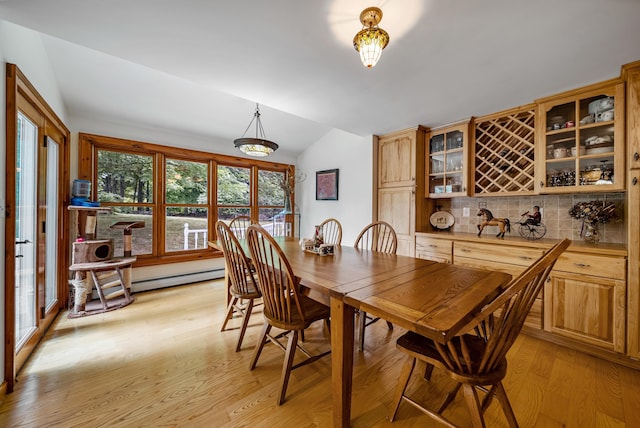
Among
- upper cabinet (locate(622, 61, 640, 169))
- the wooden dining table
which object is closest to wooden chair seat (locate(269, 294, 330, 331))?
the wooden dining table

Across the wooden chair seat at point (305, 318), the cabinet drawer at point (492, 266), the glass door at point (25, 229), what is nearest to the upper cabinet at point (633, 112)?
the cabinet drawer at point (492, 266)

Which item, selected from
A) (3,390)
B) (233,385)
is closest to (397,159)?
(233,385)

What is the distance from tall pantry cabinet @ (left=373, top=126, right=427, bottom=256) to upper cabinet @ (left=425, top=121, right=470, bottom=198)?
116 mm

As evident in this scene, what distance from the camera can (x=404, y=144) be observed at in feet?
11.0

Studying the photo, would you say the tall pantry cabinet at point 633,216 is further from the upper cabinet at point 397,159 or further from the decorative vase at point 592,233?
the upper cabinet at point 397,159

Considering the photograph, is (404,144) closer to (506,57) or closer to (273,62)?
(506,57)

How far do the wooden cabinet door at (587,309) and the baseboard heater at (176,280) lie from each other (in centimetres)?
412

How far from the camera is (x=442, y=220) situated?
11.0ft

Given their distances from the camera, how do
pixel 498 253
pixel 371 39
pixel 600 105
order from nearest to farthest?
pixel 371 39 < pixel 600 105 < pixel 498 253

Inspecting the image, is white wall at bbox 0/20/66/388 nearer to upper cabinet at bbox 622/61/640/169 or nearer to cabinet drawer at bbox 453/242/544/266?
cabinet drawer at bbox 453/242/544/266

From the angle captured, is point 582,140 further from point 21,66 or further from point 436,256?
point 21,66

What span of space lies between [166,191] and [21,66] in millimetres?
2075

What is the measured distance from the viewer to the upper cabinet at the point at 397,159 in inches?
128

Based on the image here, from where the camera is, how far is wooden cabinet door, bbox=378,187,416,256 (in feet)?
10.6
